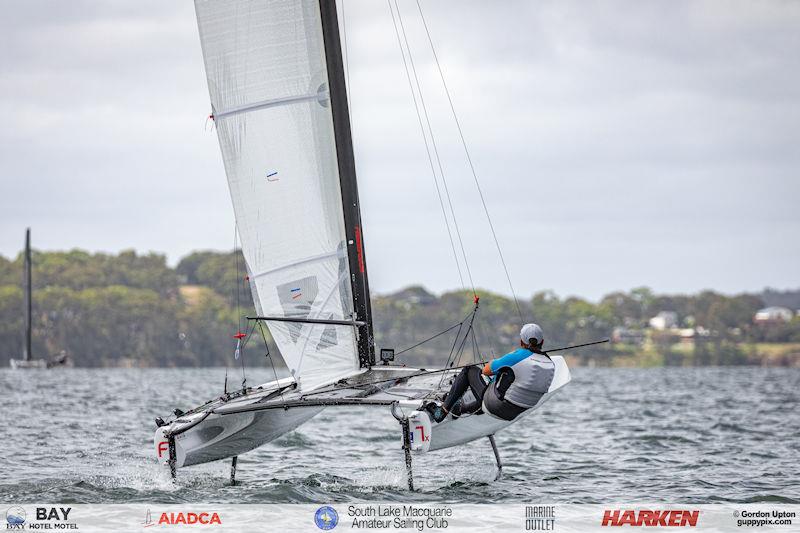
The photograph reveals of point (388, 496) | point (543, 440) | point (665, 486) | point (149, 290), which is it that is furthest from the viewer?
point (149, 290)

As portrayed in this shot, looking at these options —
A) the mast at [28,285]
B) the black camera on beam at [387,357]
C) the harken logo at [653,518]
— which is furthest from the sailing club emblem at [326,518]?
the mast at [28,285]

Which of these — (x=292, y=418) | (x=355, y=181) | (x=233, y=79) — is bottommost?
(x=292, y=418)

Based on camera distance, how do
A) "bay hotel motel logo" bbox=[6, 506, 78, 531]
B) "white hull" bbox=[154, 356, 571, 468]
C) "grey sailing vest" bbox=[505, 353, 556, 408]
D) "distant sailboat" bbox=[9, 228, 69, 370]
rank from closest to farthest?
"bay hotel motel logo" bbox=[6, 506, 78, 531] → "grey sailing vest" bbox=[505, 353, 556, 408] → "white hull" bbox=[154, 356, 571, 468] → "distant sailboat" bbox=[9, 228, 69, 370]

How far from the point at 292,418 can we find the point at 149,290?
95.0 m

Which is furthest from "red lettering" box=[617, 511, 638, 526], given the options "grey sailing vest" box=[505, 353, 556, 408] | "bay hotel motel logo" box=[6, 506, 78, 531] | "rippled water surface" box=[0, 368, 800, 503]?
"bay hotel motel logo" box=[6, 506, 78, 531]

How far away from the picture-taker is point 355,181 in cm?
1248

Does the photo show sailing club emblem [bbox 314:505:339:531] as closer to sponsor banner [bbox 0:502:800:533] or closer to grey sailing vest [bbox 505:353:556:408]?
sponsor banner [bbox 0:502:800:533]

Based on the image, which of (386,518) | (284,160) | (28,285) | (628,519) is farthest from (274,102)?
(28,285)

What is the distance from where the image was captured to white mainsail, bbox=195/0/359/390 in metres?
12.1

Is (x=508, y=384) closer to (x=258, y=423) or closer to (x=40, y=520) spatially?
(x=258, y=423)

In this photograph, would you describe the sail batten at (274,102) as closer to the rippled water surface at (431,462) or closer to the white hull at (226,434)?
the white hull at (226,434)

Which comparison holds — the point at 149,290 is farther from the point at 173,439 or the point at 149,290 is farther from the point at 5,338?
the point at 173,439

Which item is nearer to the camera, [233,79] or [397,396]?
[397,396]

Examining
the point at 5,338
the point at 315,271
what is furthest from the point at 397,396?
the point at 5,338
